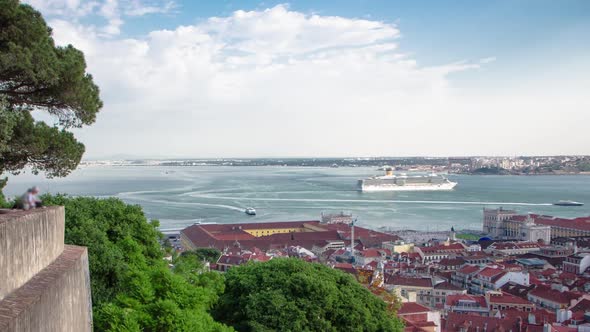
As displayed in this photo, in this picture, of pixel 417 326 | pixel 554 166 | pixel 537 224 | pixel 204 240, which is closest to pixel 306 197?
pixel 537 224

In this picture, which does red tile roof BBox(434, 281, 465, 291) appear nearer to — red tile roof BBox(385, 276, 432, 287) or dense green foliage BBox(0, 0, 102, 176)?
red tile roof BBox(385, 276, 432, 287)

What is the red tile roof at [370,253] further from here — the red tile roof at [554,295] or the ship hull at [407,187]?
the ship hull at [407,187]

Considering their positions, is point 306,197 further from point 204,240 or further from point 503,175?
point 503,175

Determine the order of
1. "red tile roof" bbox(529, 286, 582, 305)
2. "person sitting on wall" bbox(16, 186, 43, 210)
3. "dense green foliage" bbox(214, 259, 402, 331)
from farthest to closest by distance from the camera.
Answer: "red tile roof" bbox(529, 286, 582, 305)
"dense green foliage" bbox(214, 259, 402, 331)
"person sitting on wall" bbox(16, 186, 43, 210)

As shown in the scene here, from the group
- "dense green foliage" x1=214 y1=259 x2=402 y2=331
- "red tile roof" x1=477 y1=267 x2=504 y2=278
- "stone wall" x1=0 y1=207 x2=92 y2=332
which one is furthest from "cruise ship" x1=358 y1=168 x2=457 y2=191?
"stone wall" x1=0 y1=207 x2=92 y2=332

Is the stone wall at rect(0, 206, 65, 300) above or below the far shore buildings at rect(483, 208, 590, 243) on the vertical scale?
above

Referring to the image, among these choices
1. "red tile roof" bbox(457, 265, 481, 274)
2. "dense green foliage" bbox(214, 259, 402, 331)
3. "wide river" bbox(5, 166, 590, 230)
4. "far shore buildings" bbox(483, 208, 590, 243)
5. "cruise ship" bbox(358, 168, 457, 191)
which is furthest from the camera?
"cruise ship" bbox(358, 168, 457, 191)

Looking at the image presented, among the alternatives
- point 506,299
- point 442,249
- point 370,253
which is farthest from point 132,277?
point 442,249

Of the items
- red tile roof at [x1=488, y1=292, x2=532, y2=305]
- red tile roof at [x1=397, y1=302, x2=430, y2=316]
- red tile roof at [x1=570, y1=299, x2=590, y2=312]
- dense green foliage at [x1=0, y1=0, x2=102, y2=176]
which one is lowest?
red tile roof at [x1=488, y1=292, x2=532, y2=305]
